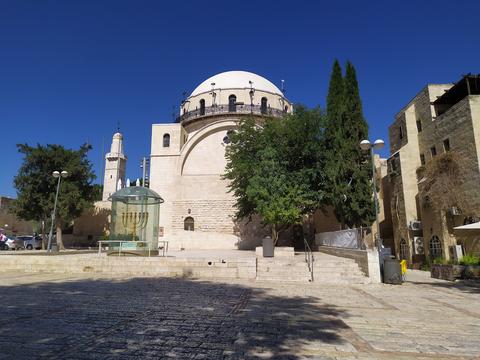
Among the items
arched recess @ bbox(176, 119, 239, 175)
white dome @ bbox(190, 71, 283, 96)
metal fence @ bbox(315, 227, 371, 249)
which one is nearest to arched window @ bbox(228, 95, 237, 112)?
white dome @ bbox(190, 71, 283, 96)

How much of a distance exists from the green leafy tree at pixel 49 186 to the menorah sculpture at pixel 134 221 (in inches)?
489

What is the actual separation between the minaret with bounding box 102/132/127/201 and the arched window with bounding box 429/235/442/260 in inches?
1332

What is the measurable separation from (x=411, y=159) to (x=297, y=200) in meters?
6.36

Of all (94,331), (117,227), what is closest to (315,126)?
(117,227)

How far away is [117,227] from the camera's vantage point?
47.6 feet

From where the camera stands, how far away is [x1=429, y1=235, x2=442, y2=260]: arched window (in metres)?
13.7

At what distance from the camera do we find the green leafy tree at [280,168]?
15883mm

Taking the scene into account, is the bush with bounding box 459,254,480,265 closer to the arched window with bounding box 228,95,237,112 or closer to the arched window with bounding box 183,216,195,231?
the arched window with bounding box 183,216,195,231

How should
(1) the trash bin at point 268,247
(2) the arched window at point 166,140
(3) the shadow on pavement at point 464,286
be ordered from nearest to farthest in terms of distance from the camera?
1. (3) the shadow on pavement at point 464,286
2. (1) the trash bin at point 268,247
3. (2) the arched window at point 166,140

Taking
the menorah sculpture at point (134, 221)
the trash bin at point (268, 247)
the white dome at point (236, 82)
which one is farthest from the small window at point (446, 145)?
the white dome at point (236, 82)

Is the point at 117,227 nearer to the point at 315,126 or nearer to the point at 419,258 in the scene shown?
the point at 315,126

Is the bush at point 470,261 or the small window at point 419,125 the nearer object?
the bush at point 470,261

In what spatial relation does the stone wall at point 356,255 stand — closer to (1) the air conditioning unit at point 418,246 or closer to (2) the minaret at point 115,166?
(1) the air conditioning unit at point 418,246

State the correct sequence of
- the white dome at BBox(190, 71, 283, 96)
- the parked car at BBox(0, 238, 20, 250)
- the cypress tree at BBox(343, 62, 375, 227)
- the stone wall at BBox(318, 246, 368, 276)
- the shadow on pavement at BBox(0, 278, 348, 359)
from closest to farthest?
the shadow on pavement at BBox(0, 278, 348, 359), the stone wall at BBox(318, 246, 368, 276), the cypress tree at BBox(343, 62, 375, 227), the parked car at BBox(0, 238, 20, 250), the white dome at BBox(190, 71, 283, 96)
